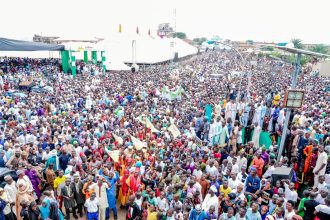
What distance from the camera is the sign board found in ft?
24.7

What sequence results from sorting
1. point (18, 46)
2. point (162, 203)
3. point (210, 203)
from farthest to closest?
point (18, 46) < point (162, 203) < point (210, 203)

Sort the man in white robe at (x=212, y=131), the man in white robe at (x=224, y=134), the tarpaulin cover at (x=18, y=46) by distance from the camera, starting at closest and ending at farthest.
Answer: the man in white robe at (x=224, y=134), the man in white robe at (x=212, y=131), the tarpaulin cover at (x=18, y=46)

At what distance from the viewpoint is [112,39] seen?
125 feet

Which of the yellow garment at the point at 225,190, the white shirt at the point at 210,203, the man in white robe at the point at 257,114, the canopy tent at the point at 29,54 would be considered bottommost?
the white shirt at the point at 210,203

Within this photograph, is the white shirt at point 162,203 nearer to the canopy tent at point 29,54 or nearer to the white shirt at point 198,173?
the white shirt at point 198,173

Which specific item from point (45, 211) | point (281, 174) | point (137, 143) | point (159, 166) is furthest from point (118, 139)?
point (281, 174)

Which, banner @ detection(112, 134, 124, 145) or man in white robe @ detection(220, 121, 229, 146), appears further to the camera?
man in white robe @ detection(220, 121, 229, 146)

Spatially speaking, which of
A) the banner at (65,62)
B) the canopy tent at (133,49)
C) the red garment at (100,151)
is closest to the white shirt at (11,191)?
the red garment at (100,151)

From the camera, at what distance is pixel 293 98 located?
7566 millimetres

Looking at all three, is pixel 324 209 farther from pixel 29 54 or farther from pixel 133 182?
pixel 29 54

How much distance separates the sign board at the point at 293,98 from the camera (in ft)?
24.7

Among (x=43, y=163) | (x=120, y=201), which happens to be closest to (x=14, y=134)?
(x=43, y=163)

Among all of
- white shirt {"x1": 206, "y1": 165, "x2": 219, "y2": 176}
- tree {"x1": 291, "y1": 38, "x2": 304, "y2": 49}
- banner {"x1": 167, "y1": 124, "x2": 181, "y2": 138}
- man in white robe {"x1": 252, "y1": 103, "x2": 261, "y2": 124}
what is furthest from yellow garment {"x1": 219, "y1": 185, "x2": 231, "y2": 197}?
tree {"x1": 291, "y1": 38, "x2": 304, "y2": 49}

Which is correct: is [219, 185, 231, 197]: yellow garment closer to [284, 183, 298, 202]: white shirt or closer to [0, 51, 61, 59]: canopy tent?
[284, 183, 298, 202]: white shirt
